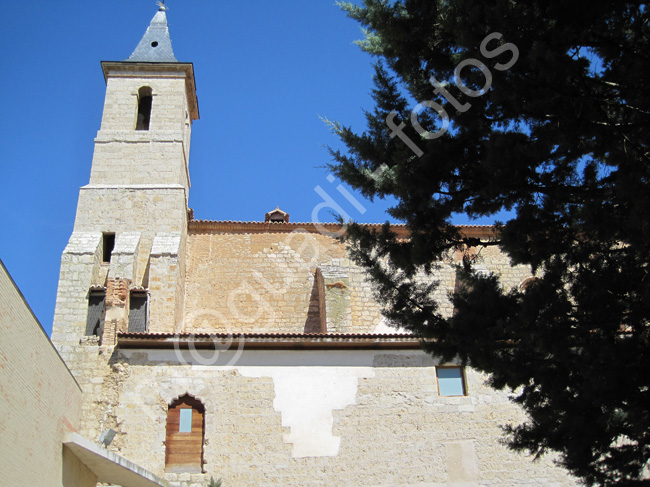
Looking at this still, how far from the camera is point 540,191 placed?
6.50m

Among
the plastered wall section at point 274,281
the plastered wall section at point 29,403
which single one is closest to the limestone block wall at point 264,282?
the plastered wall section at point 274,281

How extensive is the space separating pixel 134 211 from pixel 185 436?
728 cm

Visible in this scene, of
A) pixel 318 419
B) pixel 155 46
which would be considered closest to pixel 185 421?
pixel 318 419

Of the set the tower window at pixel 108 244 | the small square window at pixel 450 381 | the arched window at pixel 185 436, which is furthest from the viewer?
the tower window at pixel 108 244

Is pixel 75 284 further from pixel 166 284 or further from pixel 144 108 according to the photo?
pixel 144 108

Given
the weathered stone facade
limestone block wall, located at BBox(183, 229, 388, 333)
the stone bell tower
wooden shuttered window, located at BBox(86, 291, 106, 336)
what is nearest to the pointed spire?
the stone bell tower

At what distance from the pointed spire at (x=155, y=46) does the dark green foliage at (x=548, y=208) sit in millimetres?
14022

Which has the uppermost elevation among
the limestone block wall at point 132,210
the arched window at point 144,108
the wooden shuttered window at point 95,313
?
the arched window at point 144,108

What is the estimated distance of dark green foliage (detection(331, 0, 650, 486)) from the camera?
19.4ft

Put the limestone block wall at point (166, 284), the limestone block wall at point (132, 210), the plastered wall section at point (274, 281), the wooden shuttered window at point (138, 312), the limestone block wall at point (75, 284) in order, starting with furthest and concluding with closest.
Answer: the plastered wall section at point (274, 281), the limestone block wall at point (132, 210), the limestone block wall at point (166, 284), the wooden shuttered window at point (138, 312), the limestone block wall at point (75, 284)

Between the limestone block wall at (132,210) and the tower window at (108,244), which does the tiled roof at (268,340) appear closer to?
the limestone block wall at (132,210)

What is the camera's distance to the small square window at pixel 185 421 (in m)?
11.1

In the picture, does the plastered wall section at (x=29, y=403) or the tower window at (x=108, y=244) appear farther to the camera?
the tower window at (x=108, y=244)

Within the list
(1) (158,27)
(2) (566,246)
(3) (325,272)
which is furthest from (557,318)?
(1) (158,27)
